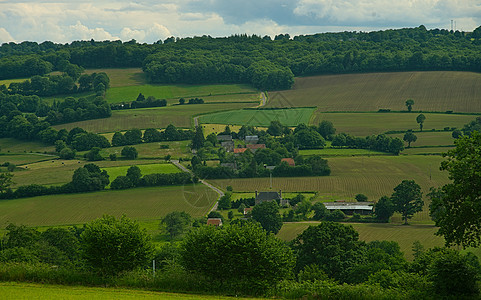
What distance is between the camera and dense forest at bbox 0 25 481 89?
15262 centimetres

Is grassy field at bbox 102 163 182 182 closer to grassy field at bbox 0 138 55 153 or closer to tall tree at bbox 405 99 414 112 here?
grassy field at bbox 0 138 55 153

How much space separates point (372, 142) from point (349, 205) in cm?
Result: 3147

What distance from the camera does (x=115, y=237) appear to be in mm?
31719

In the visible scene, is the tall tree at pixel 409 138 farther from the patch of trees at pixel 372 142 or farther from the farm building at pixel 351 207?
the farm building at pixel 351 207

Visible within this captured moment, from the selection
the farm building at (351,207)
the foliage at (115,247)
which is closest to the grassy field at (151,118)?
the farm building at (351,207)

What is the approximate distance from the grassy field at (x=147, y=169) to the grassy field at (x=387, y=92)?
49846 mm

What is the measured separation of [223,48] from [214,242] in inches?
6563

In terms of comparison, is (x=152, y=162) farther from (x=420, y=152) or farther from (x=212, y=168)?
(x=420, y=152)

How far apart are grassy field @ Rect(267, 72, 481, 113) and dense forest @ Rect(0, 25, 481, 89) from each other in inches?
211

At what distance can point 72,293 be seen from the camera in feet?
87.6

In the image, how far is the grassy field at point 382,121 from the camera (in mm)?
108875

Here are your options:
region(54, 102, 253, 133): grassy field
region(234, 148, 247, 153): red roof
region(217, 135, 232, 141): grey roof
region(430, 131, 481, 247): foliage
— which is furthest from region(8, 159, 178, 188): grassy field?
region(430, 131, 481, 247): foliage

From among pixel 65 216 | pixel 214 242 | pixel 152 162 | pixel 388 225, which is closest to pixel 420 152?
pixel 388 225

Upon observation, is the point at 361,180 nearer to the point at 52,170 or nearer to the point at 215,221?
the point at 215,221
